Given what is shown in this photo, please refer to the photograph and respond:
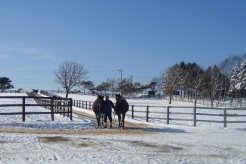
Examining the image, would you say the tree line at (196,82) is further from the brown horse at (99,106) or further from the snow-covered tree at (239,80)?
the brown horse at (99,106)

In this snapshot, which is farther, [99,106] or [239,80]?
[239,80]

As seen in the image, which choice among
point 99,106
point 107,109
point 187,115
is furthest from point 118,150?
point 187,115

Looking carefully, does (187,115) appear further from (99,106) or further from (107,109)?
(107,109)

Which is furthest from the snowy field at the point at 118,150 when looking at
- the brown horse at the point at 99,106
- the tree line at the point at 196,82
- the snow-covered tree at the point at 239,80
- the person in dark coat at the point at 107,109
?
the snow-covered tree at the point at 239,80

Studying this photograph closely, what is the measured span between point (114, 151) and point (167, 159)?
187 cm

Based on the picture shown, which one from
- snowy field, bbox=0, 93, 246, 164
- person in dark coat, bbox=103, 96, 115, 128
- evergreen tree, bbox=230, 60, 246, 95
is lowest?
snowy field, bbox=0, 93, 246, 164

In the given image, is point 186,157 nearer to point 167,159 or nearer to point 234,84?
point 167,159

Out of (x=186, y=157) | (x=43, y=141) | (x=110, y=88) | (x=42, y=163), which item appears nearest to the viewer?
(x=42, y=163)

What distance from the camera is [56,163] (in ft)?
39.2

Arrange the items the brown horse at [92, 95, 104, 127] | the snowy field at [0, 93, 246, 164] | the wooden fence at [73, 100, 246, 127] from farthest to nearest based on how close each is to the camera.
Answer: the wooden fence at [73, 100, 246, 127]
the brown horse at [92, 95, 104, 127]
the snowy field at [0, 93, 246, 164]

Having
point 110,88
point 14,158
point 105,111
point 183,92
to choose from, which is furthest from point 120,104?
point 110,88

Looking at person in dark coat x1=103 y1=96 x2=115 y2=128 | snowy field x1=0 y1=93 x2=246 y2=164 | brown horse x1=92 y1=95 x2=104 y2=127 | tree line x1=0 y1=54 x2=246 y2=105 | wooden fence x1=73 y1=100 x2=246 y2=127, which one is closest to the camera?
snowy field x1=0 y1=93 x2=246 y2=164

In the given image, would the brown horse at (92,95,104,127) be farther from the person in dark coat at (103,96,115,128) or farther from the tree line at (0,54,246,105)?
the tree line at (0,54,246,105)

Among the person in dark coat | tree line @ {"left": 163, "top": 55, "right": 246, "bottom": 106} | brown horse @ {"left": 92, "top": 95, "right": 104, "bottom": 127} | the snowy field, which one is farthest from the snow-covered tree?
the snowy field
